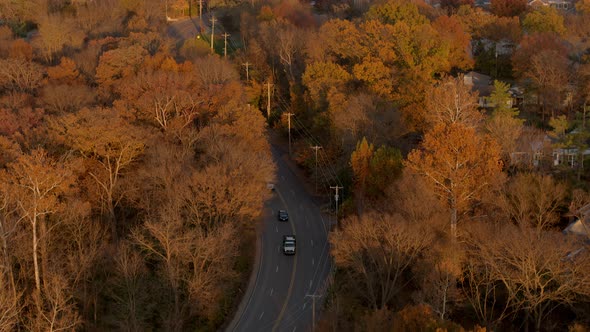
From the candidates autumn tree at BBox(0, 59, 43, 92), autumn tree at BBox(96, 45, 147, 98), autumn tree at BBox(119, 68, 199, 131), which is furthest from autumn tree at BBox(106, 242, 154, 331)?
autumn tree at BBox(0, 59, 43, 92)

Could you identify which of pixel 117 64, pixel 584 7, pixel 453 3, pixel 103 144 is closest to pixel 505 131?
pixel 103 144

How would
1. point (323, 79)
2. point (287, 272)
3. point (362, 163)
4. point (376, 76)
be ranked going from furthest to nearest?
point (323, 79), point (376, 76), point (362, 163), point (287, 272)

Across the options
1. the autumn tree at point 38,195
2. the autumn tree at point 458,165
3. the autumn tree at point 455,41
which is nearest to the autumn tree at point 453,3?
the autumn tree at point 455,41

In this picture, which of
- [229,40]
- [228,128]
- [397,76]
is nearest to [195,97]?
[228,128]

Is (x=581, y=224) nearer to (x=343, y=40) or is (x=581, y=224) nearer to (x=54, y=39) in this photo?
(x=343, y=40)

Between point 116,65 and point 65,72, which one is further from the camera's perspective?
point 65,72

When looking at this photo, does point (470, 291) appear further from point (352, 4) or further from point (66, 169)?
point (352, 4)

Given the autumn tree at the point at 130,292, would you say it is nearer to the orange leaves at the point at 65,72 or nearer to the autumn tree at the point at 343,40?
the orange leaves at the point at 65,72
